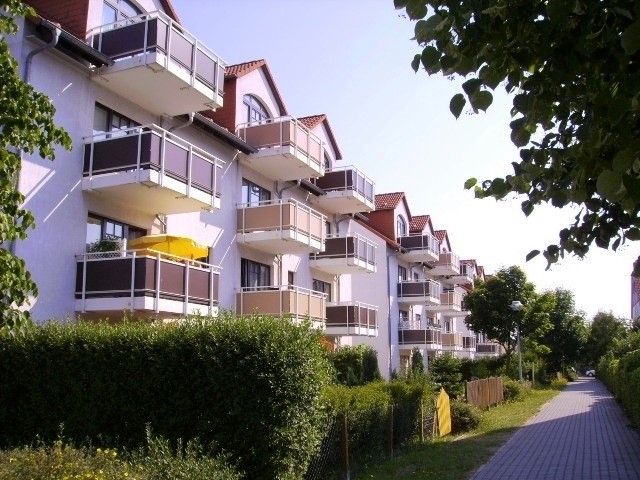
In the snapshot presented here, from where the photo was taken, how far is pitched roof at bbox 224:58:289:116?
20.8 meters

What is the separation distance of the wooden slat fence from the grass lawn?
60.5 inches

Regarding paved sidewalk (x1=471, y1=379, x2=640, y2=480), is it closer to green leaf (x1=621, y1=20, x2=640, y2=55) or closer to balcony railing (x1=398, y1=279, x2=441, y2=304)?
green leaf (x1=621, y1=20, x2=640, y2=55)

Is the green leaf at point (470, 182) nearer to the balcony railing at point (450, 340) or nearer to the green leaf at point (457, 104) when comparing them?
the green leaf at point (457, 104)

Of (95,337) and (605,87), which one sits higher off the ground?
(605,87)

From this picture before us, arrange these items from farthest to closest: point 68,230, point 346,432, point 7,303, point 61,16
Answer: point 61,16
point 68,230
point 346,432
point 7,303

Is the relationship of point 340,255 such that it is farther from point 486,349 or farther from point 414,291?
point 486,349

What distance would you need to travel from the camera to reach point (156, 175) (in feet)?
46.6

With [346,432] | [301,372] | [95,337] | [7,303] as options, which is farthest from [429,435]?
[7,303]

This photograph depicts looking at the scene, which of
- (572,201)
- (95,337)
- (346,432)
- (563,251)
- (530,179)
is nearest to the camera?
(572,201)

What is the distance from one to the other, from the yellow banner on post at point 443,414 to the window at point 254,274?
21.5 ft

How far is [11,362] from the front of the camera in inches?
441

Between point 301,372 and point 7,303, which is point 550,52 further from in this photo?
point 301,372

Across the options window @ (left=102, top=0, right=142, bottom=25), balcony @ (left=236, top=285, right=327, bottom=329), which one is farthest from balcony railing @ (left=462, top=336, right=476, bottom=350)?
window @ (left=102, top=0, right=142, bottom=25)

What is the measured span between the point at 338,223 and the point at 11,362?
19307 millimetres
